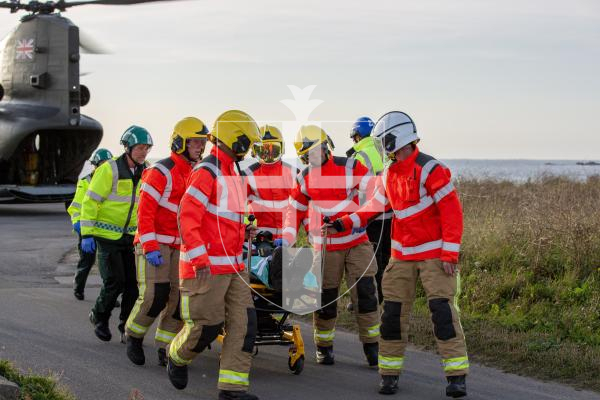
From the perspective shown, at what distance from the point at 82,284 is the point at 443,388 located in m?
5.70

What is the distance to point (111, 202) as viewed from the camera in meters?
8.92

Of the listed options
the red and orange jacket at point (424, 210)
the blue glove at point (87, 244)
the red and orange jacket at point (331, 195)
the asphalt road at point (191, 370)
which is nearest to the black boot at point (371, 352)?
the asphalt road at point (191, 370)

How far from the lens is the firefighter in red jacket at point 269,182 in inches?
356

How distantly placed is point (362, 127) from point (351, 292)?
2660 millimetres

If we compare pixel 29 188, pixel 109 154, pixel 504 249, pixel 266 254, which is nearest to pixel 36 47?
pixel 29 188

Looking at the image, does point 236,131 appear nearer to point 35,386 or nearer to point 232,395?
point 232,395

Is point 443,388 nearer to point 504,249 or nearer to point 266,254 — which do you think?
point 266,254

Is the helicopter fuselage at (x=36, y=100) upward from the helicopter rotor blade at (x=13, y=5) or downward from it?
downward

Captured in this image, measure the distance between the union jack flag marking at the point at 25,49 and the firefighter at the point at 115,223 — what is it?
15.5m

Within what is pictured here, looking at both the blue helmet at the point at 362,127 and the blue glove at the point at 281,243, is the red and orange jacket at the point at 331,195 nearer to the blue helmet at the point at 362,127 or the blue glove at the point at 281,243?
the blue glove at the point at 281,243

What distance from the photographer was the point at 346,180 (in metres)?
8.17

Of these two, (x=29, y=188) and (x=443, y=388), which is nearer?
(x=443, y=388)

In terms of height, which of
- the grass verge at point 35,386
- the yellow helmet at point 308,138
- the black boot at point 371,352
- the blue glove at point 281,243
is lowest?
the black boot at point 371,352

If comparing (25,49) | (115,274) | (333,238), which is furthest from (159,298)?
(25,49)
